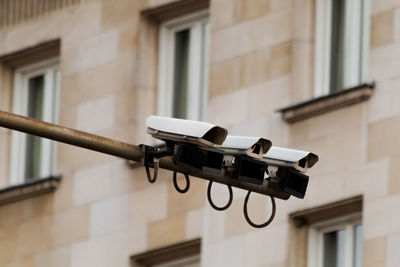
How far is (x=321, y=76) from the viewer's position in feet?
97.4

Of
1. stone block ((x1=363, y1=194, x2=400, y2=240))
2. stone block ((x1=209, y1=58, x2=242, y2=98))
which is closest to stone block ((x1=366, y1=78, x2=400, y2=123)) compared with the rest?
stone block ((x1=363, y1=194, x2=400, y2=240))

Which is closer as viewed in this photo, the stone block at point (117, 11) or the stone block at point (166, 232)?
the stone block at point (166, 232)

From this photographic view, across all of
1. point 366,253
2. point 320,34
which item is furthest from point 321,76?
point 366,253

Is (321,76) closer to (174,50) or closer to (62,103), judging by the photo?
(174,50)

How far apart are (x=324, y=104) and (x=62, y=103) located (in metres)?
6.15

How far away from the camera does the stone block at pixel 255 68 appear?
30.3 m

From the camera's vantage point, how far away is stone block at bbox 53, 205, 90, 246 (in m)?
32.5

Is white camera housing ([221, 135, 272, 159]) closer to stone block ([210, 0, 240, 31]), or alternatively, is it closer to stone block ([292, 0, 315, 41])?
stone block ([292, 0, 315, 41])

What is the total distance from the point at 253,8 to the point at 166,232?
355 cm

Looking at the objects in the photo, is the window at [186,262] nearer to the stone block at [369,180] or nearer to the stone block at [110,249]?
the stone block at [110,249]

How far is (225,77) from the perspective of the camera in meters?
30.9

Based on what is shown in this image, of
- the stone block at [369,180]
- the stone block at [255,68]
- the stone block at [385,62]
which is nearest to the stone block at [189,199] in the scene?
the stone block at [255,68]

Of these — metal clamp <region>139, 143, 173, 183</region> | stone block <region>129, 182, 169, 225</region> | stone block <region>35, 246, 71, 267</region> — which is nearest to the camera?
metal clamp <region>139, 143, 173, 183</region>

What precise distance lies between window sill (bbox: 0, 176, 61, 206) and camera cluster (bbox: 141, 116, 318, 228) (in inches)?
520
